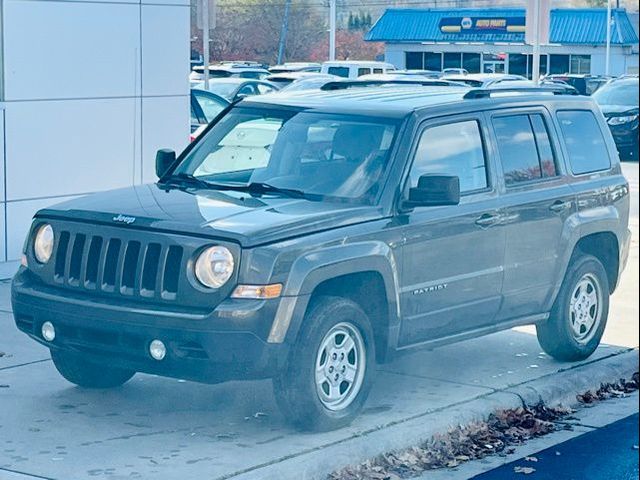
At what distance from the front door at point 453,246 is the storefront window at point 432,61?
3580 cm

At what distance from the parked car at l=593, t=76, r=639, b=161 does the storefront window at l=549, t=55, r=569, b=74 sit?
12758mm

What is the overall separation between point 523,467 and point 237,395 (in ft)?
6.05

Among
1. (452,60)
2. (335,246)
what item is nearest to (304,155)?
(335,246)

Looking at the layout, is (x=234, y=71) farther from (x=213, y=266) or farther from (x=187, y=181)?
(x=213, y=266)

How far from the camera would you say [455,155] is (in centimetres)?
832

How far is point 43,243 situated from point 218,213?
105 centimetres

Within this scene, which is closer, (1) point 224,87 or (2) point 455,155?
(2) point 455,155

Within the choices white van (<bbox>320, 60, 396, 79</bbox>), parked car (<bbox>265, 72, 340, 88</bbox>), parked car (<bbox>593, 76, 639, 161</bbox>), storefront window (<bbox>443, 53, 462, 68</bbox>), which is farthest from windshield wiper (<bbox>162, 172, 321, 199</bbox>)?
storefront window (<bbox>443, 53, 462, 68</bbox>)

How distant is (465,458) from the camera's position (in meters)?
7.31

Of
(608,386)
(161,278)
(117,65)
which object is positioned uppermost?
(117,65)

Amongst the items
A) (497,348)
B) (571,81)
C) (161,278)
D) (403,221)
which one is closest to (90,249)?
(161,278)

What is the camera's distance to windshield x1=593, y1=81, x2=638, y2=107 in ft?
100.0

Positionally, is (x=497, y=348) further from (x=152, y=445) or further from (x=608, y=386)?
(x=152, y=445)

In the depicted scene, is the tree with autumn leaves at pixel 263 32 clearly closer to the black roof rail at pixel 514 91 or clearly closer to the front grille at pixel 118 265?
the black roof rail at pixel 514 91
